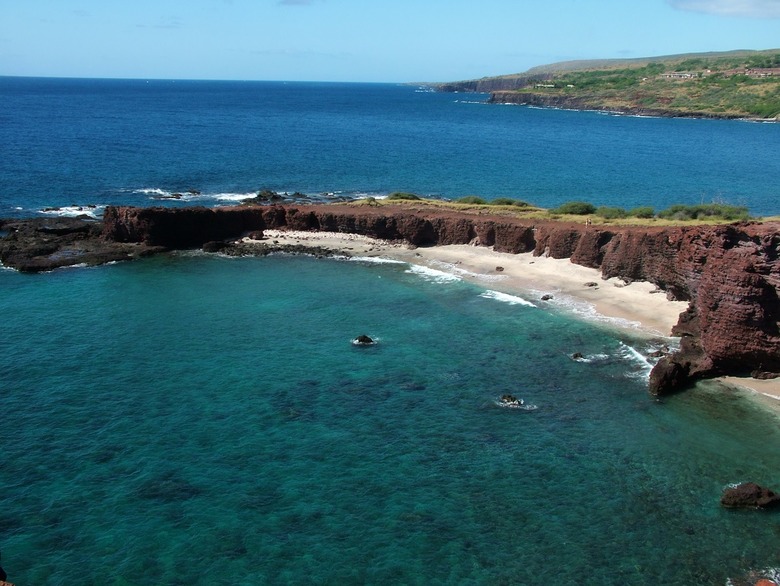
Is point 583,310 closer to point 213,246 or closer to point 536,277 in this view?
point 536,277

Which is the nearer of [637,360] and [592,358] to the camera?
[637,360]

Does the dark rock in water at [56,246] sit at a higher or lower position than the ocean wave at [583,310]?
higher

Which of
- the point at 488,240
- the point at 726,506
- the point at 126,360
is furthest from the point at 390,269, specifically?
the point at 726,506

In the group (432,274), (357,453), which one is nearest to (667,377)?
(357,453)

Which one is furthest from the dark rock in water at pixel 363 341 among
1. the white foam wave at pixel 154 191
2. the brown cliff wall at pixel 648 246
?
the white foam wave at pixel 154 191

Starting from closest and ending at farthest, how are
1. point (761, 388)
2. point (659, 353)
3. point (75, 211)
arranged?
point (761, 388), point (659, 353), point (75, 211)

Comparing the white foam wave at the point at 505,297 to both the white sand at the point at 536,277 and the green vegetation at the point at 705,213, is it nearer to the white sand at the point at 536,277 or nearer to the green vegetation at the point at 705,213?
the white sand at the point at 536,277

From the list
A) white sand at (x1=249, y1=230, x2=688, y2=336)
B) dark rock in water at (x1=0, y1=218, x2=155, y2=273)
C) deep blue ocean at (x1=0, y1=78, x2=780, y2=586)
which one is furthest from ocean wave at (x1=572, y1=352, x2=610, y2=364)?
dark rock in water at (x1=0, y1=218, x2=155, y2=273)
